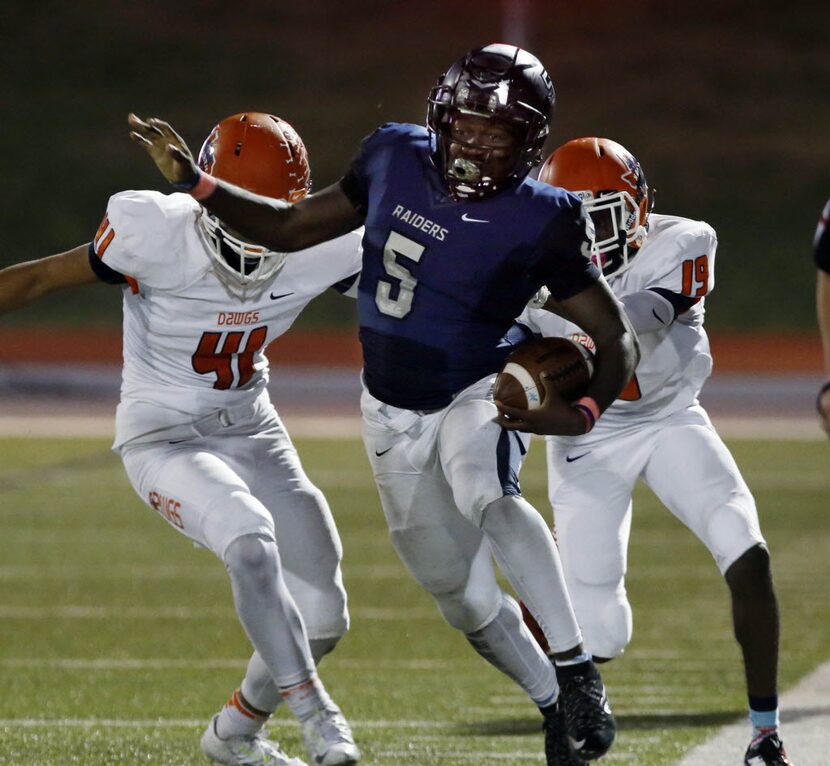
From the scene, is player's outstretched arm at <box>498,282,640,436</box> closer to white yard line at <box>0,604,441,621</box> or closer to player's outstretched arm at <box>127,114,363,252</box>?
player's outstretched arm at <box>127,114,363,252</box>

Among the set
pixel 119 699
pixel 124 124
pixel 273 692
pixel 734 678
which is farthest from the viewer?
pixel 124 124

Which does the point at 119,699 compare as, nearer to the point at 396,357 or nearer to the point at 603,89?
the point at 396,357

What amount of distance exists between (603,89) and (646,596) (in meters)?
21.5

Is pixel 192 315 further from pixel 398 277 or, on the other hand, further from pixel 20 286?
pixel 398 277

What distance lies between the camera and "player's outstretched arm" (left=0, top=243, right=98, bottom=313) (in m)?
3.80

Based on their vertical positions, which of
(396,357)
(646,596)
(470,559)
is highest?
(396,357)

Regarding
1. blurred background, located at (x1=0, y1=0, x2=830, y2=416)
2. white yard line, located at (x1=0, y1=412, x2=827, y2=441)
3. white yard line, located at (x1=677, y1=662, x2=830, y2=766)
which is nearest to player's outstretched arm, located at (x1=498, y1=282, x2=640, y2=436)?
white yard line, located at (x1=677, y1=662, x2=830, y2=766)

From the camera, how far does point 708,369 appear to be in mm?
4395

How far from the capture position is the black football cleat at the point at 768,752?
378 cm

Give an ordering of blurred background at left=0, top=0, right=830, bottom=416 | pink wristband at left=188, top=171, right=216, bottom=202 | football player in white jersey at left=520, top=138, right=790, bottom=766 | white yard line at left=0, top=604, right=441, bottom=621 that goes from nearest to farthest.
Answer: pink wristband at left=188, top=171, right=216, bottom=202 → football player in white jersey at left=520, top=138, right=790, bottom=766 → white yard line at left=0, top=604, right=441, bottom=621 → blurred background at left=0, top=0, right=830, bottom=416

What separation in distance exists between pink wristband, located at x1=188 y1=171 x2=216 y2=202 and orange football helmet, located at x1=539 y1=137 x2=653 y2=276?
1009 millimetres

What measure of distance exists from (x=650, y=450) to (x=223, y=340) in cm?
110

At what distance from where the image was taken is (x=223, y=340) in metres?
3.99

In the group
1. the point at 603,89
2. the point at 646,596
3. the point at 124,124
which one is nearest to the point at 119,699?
the point at 646,596
